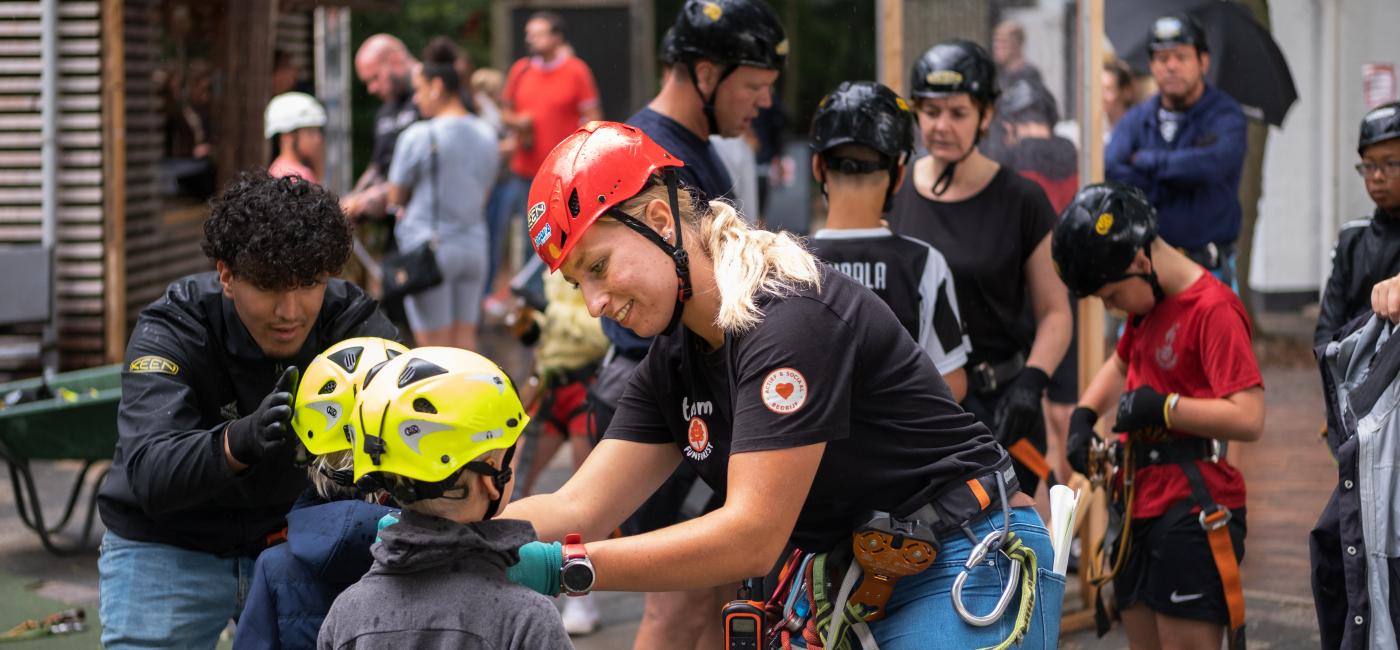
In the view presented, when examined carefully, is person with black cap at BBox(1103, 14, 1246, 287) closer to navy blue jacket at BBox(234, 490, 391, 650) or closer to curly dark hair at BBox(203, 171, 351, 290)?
curly dark hair at BBox(203, 171, 351, 290)

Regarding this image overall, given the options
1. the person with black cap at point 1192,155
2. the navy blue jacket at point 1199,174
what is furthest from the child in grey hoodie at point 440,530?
the navy blue jacket at point 1199,174

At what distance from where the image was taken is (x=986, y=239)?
191 inches

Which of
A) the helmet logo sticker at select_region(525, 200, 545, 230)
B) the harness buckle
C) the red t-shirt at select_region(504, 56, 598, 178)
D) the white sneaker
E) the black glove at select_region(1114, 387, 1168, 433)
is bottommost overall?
the white sneaker

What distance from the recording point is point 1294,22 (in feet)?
23.6

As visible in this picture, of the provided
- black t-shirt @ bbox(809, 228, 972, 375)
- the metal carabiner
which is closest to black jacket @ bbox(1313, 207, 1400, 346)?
black t-shirt @ bbox(809, 228, 972, 375)

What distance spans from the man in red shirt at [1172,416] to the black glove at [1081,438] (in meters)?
0.10

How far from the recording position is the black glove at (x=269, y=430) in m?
3.10

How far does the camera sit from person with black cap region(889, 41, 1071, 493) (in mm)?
4836

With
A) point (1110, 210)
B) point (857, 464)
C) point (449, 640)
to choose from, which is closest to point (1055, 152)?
point (1110, 210)

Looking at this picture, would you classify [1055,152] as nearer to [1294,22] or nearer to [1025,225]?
[1025,225]

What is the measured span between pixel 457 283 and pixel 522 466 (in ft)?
8.71

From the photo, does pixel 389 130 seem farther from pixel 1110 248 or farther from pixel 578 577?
pixel 578 577

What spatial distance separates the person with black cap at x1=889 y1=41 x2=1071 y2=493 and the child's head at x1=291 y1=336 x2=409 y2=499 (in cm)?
215

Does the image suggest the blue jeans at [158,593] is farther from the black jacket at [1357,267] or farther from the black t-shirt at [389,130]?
the black t-shirt at [389,130]
